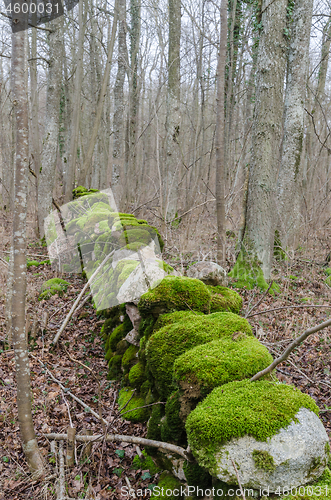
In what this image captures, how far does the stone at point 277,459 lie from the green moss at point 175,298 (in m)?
1.62

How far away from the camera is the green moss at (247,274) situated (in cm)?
634

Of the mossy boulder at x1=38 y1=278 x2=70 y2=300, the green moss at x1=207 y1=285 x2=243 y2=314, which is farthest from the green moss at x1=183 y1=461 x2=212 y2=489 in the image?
the mossy boulder at x1=38 y1=278 x2=70 y2=300

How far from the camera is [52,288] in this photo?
21.1 feet

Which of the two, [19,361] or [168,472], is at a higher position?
[19,361]

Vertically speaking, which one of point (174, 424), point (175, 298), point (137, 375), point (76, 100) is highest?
point (76, 100)

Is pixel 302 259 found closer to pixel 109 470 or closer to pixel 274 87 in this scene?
pixel 274 87

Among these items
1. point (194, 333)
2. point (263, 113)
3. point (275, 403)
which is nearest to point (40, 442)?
point (194, 333)

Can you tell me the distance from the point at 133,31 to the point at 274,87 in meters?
10.1

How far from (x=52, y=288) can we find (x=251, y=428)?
5.38 meters

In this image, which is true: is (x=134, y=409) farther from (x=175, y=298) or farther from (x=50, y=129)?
(x=50, y=129)

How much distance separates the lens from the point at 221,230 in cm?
549

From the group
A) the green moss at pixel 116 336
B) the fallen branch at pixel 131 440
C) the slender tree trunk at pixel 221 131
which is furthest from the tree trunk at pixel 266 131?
the fallen branch at pixel 131 440

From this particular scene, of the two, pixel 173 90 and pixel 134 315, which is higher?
pixel 173 90

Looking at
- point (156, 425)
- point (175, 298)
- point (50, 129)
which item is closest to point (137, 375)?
point (156, 425)
